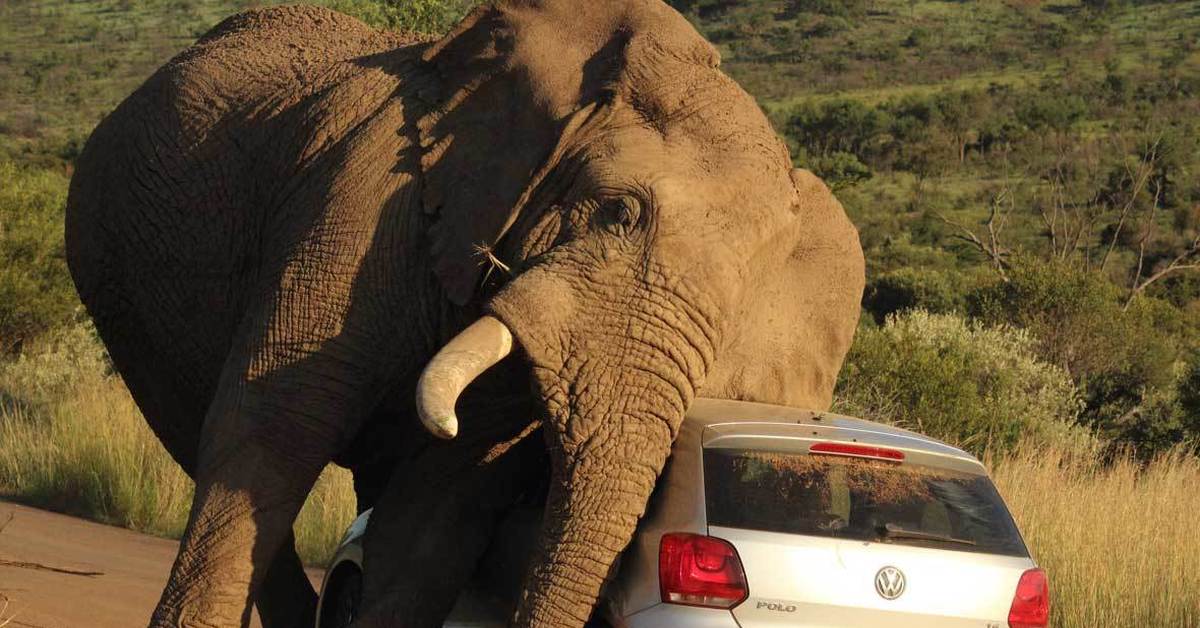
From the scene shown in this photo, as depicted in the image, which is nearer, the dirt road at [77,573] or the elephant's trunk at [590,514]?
the elephant's trunk at [590,514]

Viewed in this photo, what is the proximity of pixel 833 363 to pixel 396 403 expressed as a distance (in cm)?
179

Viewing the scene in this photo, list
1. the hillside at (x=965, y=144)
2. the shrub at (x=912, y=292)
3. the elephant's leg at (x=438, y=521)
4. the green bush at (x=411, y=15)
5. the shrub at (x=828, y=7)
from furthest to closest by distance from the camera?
1. the shrub at (x=828, y=7)
2. the shrub at (x=912, y=292)
3. the hillside at (x=965, y=144)
4. the green bush at (x=411, y=15)
5. the elephant's leg at (x=438, y=521)

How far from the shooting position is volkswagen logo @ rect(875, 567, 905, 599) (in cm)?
521

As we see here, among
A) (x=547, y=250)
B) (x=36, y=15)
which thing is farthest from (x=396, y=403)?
(x=36, y=15)

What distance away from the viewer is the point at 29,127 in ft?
185

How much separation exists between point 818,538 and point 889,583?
0.26 metres

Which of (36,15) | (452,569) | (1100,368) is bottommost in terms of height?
(36,15)

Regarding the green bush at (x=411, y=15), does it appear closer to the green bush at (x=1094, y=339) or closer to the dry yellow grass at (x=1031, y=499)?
the dry yellow grass at (x=1031, y=499)

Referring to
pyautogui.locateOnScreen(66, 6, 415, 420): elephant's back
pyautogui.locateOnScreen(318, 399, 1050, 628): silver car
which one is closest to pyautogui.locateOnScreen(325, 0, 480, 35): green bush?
pyautogui.locateOnScreen(66, 6, 415, 420): elephant's back

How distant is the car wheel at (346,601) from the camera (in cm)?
752

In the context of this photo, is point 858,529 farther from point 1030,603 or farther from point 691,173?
point 691,173

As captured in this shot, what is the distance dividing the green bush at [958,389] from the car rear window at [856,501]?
7889 mm

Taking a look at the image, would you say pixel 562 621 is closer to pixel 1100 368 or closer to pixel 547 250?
pixel 547 250

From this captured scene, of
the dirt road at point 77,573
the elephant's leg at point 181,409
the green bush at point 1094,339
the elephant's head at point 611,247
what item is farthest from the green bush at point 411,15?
the elephant's head at point 611,247
